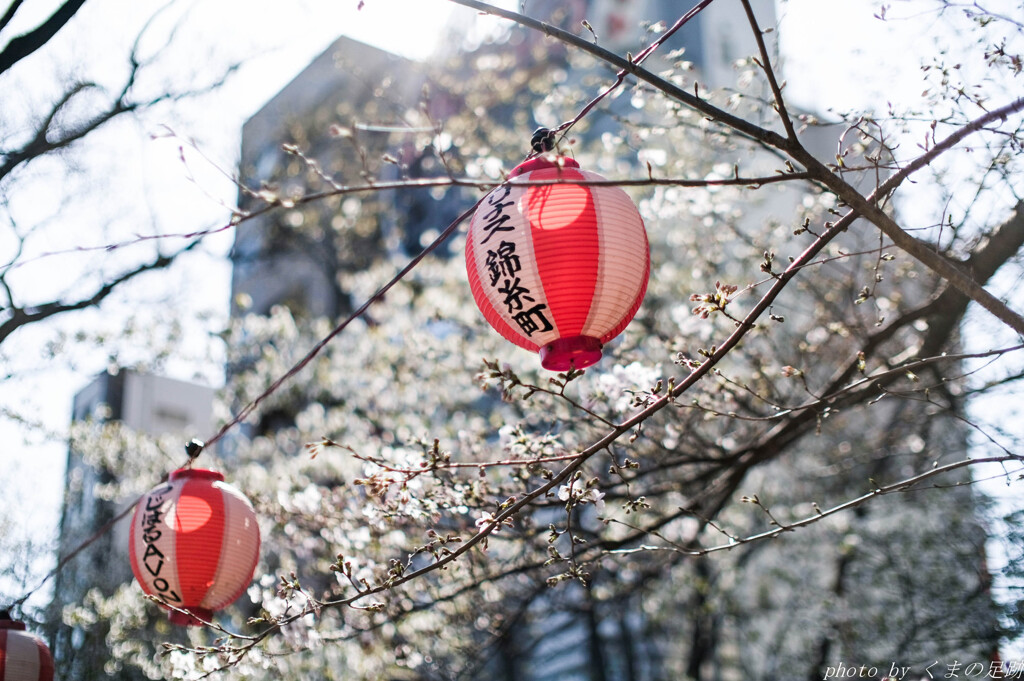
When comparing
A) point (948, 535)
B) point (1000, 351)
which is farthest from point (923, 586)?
point (1000, 351)

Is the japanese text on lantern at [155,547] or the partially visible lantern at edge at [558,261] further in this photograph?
the japanese text on lantern at [155,547]

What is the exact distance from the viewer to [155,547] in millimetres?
3793

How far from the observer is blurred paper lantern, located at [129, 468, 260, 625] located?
3.77m

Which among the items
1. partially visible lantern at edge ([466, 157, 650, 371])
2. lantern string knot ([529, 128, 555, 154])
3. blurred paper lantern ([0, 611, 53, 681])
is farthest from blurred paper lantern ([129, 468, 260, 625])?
lantern string knot ([529, 128, 555, 154])

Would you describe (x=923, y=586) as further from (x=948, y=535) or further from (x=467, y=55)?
(x=467, y=55)

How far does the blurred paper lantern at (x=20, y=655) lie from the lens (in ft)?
14.3

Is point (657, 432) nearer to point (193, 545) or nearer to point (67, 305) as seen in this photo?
point (193, 545)

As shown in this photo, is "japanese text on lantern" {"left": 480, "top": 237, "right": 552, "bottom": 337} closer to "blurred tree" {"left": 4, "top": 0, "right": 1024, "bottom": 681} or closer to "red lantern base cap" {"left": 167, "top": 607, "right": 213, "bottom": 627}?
"blurred tree" {"left": 4, "top": 0, "right": 1024, "bottom": 681}

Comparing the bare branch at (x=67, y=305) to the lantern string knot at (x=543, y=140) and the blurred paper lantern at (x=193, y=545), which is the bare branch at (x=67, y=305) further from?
the lantern string knot at (x=543, y=140)

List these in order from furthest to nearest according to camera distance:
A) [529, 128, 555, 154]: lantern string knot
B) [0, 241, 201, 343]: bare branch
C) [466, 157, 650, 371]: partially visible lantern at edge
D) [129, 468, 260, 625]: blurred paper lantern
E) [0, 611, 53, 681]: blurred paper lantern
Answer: [0, 241, 201, 343]: bare branch, [0, 611, 53, 681]: blurred paper lantern, [129, 468, 260, 625]: blurred paper lantern, [529, 128, 555, 154]: lantern string knot, [466, 157, 650, 371]: partially visible lantern at edge

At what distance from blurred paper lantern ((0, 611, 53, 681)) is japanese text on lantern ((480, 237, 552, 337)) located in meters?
3.43

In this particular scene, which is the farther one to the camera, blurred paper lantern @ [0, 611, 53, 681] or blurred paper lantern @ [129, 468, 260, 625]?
blurred paper lantern @ [0, 611, 53, 681]

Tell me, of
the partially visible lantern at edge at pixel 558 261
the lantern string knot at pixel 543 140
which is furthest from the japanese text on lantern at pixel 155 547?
the lantern string knot at pixel 543 140

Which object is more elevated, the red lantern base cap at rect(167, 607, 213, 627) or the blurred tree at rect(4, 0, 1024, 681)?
the blurred tree at rect(4, 0, 1024, 681)
